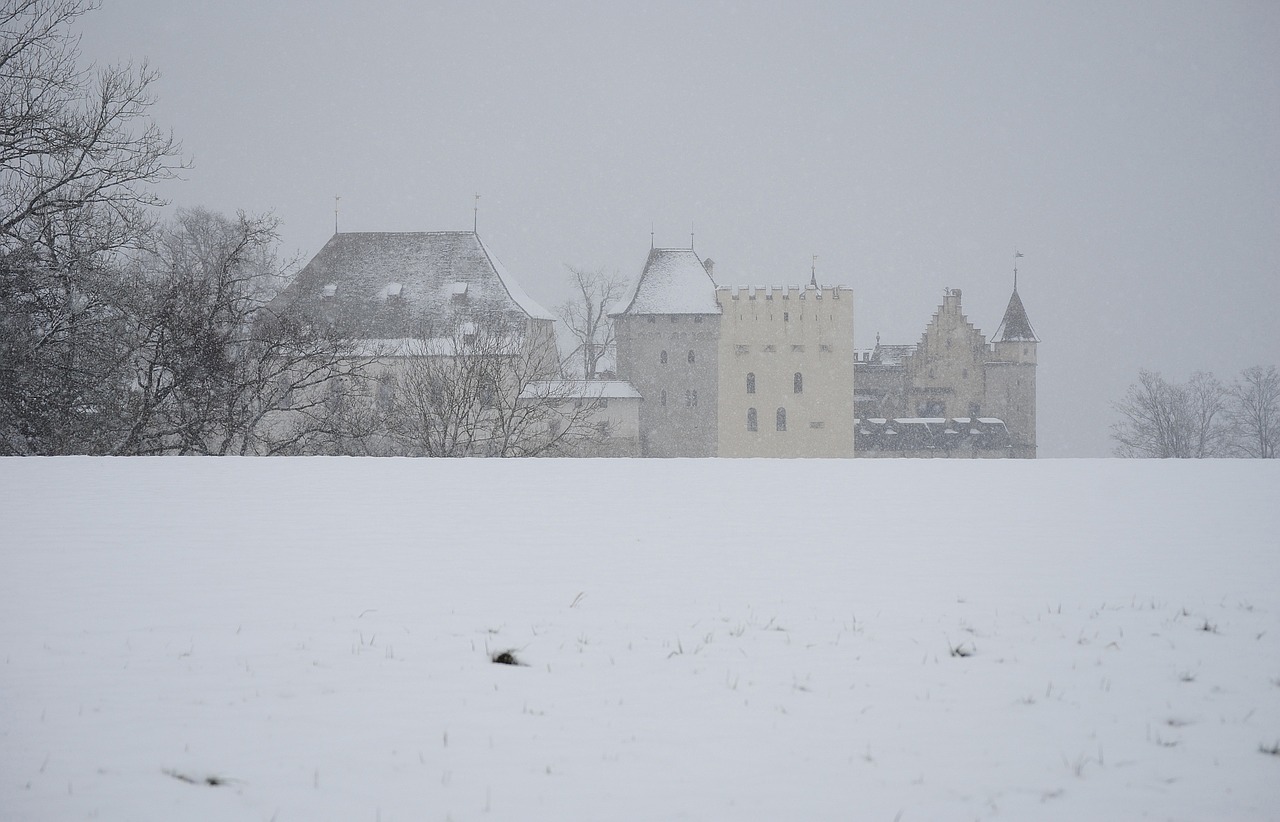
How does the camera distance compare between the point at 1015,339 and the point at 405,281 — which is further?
the point at 1015,339

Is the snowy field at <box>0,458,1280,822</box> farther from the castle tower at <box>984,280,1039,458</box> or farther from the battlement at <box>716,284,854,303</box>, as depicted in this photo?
the castle tower at <box>984,280,1039,458</box>

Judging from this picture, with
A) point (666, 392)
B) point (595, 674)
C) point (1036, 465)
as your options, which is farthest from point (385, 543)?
point (666, 392)

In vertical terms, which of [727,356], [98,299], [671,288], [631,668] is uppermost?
[671,288]

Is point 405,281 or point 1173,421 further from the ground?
point 405,281

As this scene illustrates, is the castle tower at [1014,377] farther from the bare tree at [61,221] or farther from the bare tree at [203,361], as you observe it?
the bare tree at [61,221]

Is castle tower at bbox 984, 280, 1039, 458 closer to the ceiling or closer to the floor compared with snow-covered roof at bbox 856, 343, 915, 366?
closer to the floor

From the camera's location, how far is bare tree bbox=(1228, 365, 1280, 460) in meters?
57.3

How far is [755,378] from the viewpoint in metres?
60.8

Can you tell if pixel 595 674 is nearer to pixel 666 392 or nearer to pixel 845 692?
pixel 845 692

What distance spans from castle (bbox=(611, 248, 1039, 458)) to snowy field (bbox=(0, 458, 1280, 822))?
4720cm

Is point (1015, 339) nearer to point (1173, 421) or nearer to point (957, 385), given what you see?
point (957, 385)

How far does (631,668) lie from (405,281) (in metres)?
49.0

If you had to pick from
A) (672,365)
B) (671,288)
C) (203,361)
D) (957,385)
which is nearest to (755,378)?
(672,365)

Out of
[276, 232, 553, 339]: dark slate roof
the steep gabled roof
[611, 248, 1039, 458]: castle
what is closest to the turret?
[611, 248, 1039, 458]: castle
